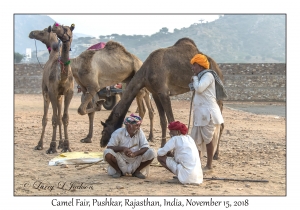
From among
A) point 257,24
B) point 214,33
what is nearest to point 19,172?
point 214,33

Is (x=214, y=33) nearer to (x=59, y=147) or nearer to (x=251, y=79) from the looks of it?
(x=251, y=79)

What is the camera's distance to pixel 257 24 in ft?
282

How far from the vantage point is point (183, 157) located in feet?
23.9

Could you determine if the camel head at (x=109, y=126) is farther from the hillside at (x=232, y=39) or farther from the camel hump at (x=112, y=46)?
the hillside at (x=232, y=39)

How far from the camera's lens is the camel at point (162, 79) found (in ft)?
31.7

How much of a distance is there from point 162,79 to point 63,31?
220 centimetres

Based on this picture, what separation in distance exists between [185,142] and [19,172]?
2886 millimetres

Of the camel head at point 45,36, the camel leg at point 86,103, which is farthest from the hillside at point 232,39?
the camel head at point 45,36

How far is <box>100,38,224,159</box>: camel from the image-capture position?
380 inches

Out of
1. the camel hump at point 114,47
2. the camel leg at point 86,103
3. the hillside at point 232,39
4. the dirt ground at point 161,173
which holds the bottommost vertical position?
the dirt ground at point 161,173

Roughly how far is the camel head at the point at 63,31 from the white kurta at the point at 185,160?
365 centimetres

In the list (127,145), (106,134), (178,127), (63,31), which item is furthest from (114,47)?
(178,127)

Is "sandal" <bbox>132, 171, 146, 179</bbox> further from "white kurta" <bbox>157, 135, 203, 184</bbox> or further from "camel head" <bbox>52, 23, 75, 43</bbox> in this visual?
"camel head" <bbox>52, 23, 75, 43</bbox>
